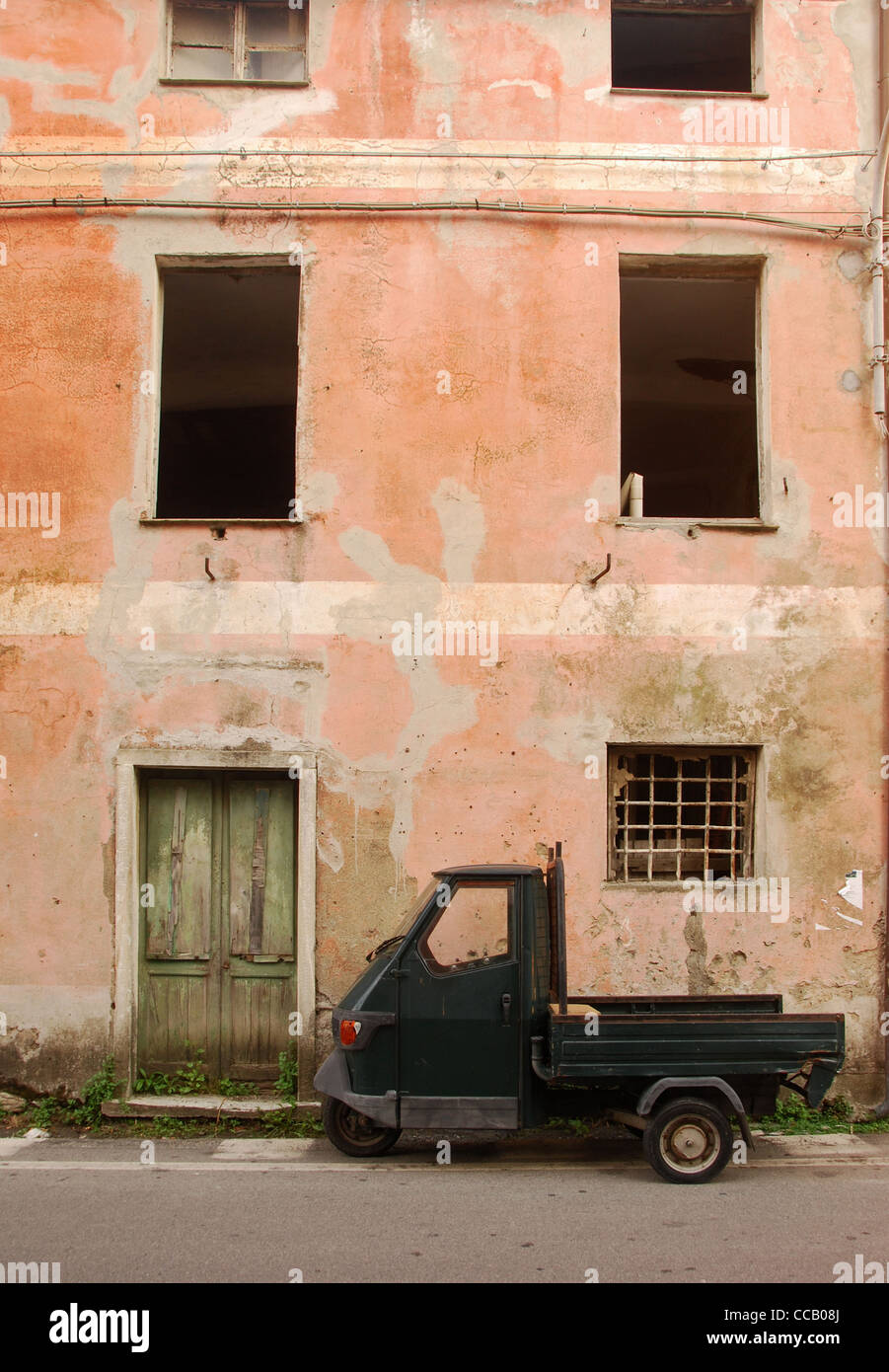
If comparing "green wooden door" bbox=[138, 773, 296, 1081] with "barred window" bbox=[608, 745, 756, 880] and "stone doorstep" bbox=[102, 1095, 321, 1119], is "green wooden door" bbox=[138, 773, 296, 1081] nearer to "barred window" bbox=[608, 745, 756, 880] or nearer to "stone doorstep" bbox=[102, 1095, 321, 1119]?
"stone doorstep" bbox=[102, 1095, 321, 1119]

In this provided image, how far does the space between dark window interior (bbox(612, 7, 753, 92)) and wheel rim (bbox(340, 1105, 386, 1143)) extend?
8396 mm

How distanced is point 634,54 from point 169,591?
648 centimetres

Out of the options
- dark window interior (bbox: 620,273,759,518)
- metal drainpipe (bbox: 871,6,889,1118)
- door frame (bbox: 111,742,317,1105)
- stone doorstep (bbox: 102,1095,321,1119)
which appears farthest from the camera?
dark window interior (bbox: 620,273,759,518)

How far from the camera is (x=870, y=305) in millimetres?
8859

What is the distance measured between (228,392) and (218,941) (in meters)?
7.18

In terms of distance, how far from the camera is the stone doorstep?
8008 millimetres

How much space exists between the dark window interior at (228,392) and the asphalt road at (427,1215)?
551cm

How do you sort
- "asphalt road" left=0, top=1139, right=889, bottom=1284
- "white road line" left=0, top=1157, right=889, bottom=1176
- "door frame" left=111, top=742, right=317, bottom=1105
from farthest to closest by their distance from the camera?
"door frame" left=111, top=742, right=317, bottom=1105 < "white road line" left=0, top=1157, right=889, bottom=1176 < "asphalt road" left=0, top=1139, right=889, bottom=1284

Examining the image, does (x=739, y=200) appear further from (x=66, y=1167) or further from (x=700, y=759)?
(x=66, y=1167)

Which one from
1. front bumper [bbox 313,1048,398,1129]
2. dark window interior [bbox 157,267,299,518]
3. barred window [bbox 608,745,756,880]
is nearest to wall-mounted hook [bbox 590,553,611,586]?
barred window [bbox 608,745,756,880]

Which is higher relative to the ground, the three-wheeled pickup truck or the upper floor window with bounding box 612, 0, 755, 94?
the upper floor window with bounding box 612, 0, 755, 94

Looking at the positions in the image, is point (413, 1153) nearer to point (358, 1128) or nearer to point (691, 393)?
point (358, 1128)

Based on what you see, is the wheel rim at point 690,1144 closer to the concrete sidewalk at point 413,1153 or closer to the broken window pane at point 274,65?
the concrete sidewalk at point 413,1153

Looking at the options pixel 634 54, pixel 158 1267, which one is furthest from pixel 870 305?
pixel 158 1267
